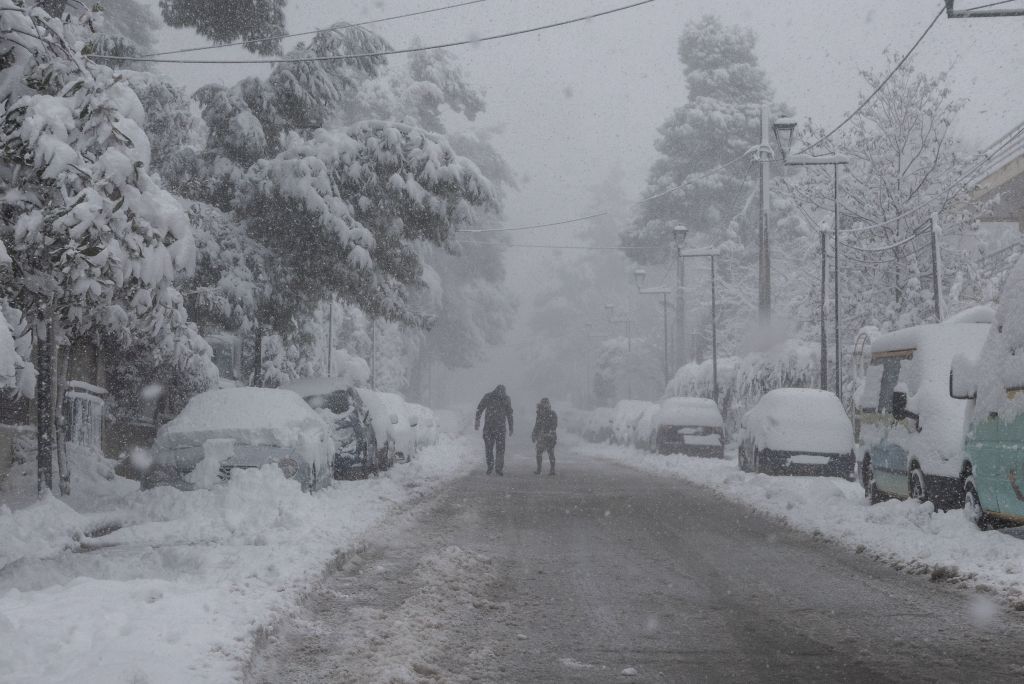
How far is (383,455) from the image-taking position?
20750 mm

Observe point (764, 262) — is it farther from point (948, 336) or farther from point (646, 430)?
point (948, 336)

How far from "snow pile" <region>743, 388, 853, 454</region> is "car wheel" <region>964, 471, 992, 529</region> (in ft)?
27.2

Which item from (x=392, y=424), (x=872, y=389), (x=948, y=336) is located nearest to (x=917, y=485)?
(x=948, y=336)

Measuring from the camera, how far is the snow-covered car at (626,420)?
3828 cm

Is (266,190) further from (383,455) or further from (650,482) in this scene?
(650,482)

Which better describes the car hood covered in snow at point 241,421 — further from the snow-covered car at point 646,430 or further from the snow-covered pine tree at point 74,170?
the snow-covered car at point 646,430

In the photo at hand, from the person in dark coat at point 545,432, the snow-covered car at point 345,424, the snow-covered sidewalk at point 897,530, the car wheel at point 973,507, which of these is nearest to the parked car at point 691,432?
the person in dark coat at point 545,432

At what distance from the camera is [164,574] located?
26.7 feet

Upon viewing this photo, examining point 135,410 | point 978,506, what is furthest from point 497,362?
point 978,506

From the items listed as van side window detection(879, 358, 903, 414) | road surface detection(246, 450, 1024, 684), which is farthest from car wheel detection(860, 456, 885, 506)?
road surface detection(246, 450, 1024, 684)

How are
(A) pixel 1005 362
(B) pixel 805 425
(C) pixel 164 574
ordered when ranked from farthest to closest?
(B) pixel 805 425, (A) pixel 1005 362, (C) pixel 164 574

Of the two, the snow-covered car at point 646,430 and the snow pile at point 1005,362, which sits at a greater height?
the snow pile at point 1005,362

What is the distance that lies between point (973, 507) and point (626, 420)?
29944 millimetres

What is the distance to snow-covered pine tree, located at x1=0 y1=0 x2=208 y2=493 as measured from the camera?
6.71m
